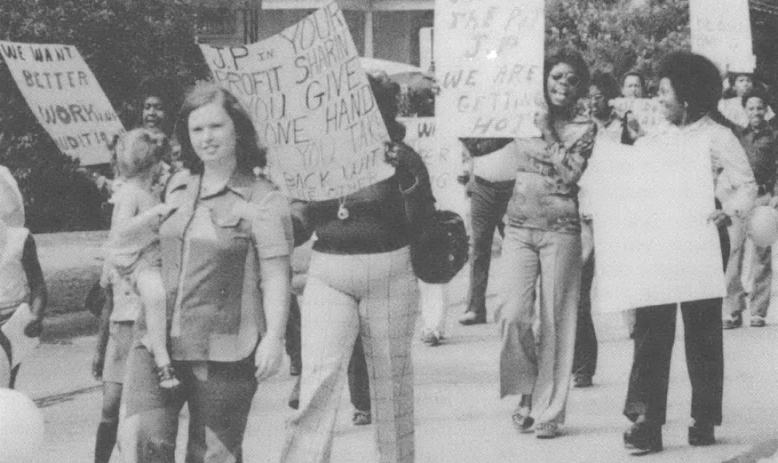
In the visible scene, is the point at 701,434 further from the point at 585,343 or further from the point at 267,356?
the point at 267,356

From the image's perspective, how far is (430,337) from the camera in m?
10.9

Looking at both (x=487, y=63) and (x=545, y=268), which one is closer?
(x=545, y=268)

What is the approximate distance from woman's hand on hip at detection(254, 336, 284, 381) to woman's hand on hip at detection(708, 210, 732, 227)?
2793 millimetres

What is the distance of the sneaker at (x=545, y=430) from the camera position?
7629mm

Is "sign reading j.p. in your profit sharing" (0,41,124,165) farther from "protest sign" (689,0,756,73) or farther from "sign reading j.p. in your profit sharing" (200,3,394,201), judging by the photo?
"protest sign" (689,0,756,73)

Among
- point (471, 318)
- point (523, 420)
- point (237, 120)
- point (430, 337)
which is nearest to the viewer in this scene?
point (237, 120)

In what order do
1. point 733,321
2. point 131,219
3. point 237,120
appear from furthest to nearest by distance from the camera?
point 733,321 → point 131,219 → point 237,120

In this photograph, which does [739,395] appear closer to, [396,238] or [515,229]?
[515,229]

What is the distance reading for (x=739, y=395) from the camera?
8.70m

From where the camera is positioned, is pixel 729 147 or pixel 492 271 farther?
pixel 492 271

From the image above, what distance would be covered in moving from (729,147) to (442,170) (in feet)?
20.3

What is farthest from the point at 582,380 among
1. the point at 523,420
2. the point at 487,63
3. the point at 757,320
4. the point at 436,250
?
the point at 436,250

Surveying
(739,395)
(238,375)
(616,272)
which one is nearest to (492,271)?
(739,395)

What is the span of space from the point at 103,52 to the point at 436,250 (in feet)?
28.1
